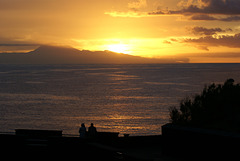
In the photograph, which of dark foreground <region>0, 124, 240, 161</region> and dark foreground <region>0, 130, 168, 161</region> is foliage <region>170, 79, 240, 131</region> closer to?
dark foreground <region>0, 124, 240, 161</region>

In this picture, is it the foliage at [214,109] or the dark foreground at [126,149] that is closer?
the dark foreground at [126,149]

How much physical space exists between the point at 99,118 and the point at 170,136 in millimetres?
50485

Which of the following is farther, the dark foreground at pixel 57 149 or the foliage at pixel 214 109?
the foliage at pixel 214 109

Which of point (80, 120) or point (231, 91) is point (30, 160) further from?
point (80, 120)

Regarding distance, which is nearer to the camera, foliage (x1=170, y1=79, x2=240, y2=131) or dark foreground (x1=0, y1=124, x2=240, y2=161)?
dark foreground (x1=0, y1=124, x2=240, y2=161)

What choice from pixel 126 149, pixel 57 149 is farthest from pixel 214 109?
pixel 57 149

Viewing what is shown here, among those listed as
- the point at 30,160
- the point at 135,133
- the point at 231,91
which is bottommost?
the point at 135,133

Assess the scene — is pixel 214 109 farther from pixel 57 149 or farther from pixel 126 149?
pixel 57 149

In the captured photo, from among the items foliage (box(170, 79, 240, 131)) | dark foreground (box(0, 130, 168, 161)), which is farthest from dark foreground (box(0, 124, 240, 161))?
foliage (box(170, 79, 240, 131))

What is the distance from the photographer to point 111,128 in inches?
2293

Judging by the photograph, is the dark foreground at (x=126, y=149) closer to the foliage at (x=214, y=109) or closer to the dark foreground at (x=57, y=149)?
the dark foreground at (x=57, y=149)

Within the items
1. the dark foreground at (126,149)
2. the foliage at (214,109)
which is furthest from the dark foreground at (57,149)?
the foliage at (214,109)

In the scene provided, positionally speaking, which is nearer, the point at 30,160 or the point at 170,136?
the point at 30,160

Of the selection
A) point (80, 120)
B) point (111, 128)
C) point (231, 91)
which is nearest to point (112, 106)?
point (80, 120)
